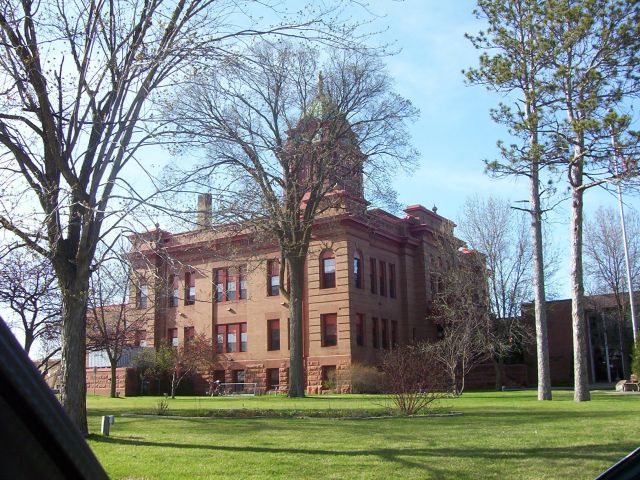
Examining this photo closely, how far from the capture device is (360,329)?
39.9 m

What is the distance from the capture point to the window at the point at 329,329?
128 feet

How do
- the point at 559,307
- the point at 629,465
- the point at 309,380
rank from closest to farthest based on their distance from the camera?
the point at 629,465, the point at 309,380, the point at 559,307

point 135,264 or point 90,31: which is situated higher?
point 90,31

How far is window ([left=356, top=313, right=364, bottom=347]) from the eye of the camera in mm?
39425

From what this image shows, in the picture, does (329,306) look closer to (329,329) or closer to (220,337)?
(329,329)

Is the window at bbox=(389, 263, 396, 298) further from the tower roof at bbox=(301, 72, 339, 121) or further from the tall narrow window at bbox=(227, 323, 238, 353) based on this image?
the tower roof at bbox=(301, 72, 339, 121)

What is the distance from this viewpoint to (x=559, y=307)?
50.5 meters

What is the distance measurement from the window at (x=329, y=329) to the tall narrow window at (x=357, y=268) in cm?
257

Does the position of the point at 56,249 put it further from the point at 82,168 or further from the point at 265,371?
the point at 265,371

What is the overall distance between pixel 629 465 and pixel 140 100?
9913mm

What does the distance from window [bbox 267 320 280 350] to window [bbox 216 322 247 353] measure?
1.94m

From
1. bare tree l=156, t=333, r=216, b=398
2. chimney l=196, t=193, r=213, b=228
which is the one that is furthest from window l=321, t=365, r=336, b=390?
chimney l=196, t=193, r=213, b=228

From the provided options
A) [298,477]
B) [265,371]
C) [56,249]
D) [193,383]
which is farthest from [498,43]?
[193,383]

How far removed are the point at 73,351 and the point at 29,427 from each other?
36.3 ft
